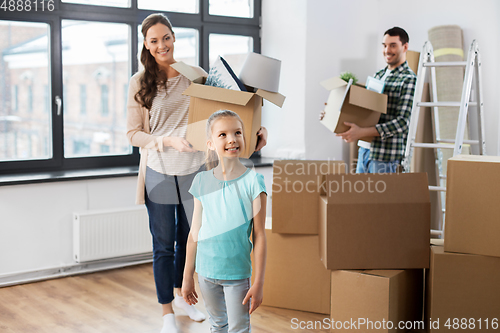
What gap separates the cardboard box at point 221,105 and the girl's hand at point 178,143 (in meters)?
0.03

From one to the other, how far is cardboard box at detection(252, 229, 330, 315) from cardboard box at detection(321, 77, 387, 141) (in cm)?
67

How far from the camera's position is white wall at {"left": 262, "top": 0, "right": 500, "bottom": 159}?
378cm

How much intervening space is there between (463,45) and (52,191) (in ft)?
9.66

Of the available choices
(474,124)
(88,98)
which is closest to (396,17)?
(474,124)

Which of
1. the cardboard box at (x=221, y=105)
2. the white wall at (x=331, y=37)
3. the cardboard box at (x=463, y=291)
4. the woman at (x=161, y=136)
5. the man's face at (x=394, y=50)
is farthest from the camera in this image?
the white wall at (x=331, y=37)

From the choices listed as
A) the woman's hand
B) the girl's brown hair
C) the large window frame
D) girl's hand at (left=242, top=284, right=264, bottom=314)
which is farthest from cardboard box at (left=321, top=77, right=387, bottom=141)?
the large window frame

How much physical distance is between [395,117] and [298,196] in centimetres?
84

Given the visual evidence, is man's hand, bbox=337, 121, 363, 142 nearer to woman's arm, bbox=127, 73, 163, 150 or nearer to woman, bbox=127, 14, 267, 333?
woman, bbox=127, 14, 267, 333

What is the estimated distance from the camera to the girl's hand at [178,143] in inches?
78.6

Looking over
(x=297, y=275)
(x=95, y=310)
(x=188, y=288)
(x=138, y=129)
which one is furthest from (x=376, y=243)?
(x=95, y=310)

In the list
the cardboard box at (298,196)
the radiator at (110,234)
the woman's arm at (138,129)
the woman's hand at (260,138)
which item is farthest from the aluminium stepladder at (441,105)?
the radiator at (110,234)

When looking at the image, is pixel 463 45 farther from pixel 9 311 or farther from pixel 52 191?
pixel 9 311

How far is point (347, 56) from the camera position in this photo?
4035 millimetres

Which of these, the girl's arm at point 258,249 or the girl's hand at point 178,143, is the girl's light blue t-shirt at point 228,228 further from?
the girl's hand at point 178,143
